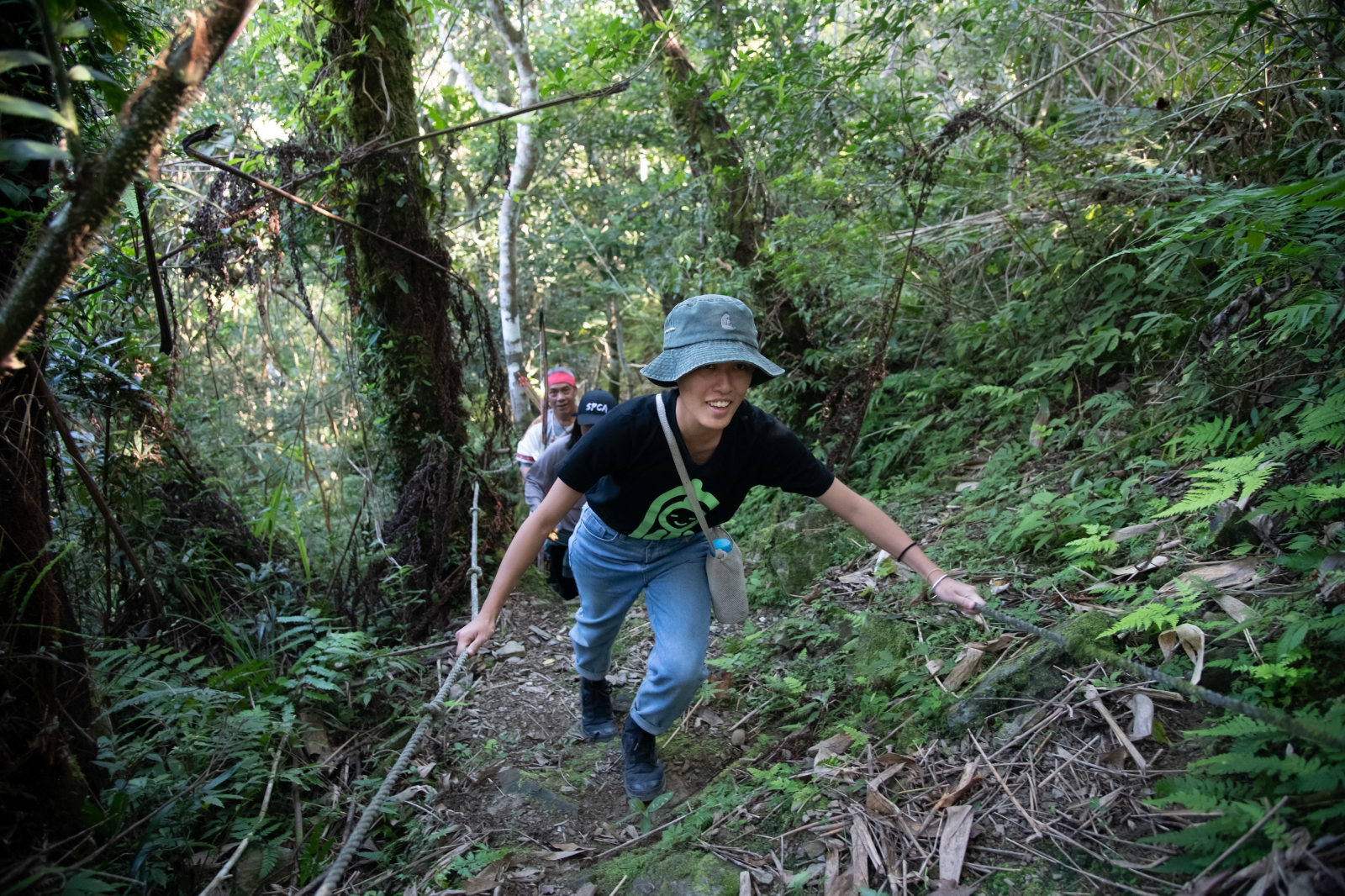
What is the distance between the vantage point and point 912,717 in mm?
3119

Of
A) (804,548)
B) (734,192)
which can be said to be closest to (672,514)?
(804,548)

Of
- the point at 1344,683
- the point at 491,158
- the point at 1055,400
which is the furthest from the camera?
the point at 491,158

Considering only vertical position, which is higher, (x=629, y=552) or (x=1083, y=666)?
(x=629, y=552)

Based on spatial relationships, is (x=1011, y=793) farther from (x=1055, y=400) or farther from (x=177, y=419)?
(x=177, y=419)

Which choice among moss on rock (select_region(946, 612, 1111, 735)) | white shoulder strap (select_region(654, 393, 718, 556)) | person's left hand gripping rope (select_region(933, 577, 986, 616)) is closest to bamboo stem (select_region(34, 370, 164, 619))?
white shoulder strap (select_region(654, 393, 718, 556))

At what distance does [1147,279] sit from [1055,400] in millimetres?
1240

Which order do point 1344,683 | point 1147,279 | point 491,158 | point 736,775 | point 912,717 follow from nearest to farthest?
point 1344,683
point 912,717
point 736,775
point 1147,279
point 491,158

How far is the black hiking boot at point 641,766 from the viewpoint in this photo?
3.61 metres

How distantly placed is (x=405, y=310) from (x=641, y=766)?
415 cm

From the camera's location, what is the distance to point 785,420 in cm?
829

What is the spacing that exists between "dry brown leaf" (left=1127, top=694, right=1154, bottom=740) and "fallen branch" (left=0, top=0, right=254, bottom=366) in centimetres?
319

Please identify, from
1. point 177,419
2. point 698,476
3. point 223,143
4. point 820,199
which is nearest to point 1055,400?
point 820,199

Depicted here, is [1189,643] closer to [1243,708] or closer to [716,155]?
[1243,708]

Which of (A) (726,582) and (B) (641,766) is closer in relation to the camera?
(A) (726,582)
